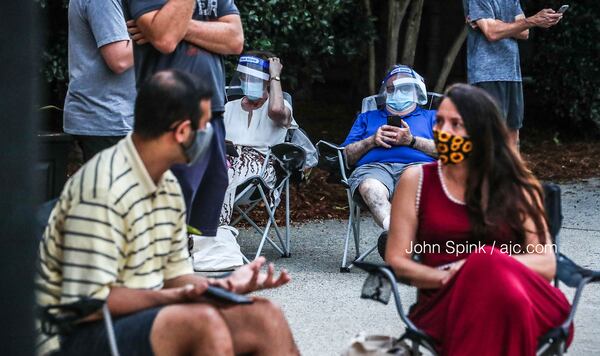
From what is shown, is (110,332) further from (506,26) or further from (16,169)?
(506,26)

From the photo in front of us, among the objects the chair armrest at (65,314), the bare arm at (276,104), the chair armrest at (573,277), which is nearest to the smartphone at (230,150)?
the bare arm at (276,104)

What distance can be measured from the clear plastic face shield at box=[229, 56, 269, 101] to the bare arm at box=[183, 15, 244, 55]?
7.73 feet

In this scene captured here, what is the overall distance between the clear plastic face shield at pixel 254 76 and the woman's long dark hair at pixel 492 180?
3.28 metres

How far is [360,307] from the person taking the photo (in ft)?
20.0

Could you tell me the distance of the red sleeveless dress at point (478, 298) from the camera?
389cm

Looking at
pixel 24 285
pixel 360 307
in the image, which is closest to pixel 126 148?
pixel 24 285

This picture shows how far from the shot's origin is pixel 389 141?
22.4 ft

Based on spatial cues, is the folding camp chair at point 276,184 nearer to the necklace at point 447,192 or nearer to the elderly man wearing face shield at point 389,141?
the elderly man wearing face shield at point 389,141

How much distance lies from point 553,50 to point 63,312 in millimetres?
9594

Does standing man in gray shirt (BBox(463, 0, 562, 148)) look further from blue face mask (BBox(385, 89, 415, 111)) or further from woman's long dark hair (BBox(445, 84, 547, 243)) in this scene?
woman's long dark hair (BBox(445, 84, 547, 243))

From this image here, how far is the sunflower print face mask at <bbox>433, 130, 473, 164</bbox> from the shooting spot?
4191 millimetres

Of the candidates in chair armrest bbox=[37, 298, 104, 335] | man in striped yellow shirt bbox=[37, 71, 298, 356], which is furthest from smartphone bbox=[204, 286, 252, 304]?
chair armrest bbox=[37, 298, 104, 335]

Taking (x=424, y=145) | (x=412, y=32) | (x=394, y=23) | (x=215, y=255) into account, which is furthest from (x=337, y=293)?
(x=412, y=32)

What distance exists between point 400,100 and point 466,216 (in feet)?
9.12
